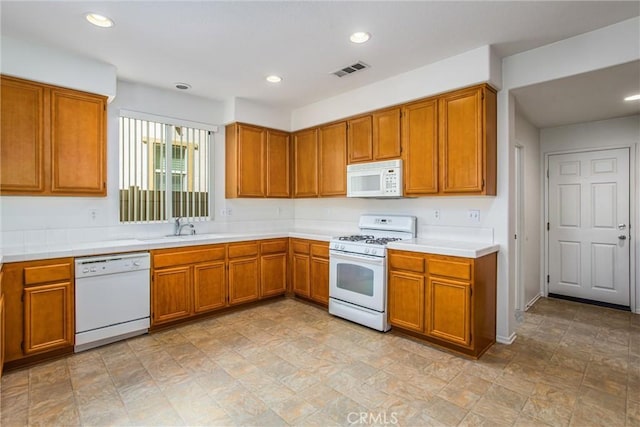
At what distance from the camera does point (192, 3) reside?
226 cm

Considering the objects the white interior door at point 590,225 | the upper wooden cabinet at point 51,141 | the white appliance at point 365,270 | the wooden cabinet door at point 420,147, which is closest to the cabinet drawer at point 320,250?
the white appliance at point 365,270

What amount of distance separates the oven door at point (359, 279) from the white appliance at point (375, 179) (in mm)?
768

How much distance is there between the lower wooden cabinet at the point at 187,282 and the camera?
11.1 ft

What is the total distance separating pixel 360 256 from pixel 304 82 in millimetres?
2097

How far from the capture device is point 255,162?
4617 millimetres

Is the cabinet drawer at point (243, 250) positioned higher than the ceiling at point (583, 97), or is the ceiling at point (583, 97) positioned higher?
the ceiling at point (583, 97)

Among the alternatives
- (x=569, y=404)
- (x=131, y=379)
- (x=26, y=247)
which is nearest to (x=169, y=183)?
(x=26, y=247)

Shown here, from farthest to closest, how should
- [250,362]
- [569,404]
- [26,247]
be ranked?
1. [26,247]
2. [250,362]
3. [569,404]

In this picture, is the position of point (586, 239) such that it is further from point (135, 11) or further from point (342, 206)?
point (135, 11)

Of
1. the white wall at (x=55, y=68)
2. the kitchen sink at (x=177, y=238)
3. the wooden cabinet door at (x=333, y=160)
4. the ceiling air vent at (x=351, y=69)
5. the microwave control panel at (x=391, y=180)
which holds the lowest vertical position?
the kitchen sink at (x=177, y=238)

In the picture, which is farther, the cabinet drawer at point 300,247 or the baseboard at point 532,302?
the cabinet drawer at point 300,247

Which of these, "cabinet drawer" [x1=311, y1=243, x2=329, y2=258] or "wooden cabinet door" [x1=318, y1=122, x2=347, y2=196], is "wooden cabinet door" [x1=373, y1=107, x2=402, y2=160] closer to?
"wooden cabinet door" [x1=318, y1=122, x2=347, y2=196]

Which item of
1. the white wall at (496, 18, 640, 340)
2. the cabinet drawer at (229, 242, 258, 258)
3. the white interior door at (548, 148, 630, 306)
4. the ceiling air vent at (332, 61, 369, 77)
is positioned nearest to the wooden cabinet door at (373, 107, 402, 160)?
the ceiling air vent at (332, 61, 369, 77)

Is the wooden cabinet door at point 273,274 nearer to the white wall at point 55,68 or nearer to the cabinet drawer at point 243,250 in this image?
the cabinet drawer at point 243,250
